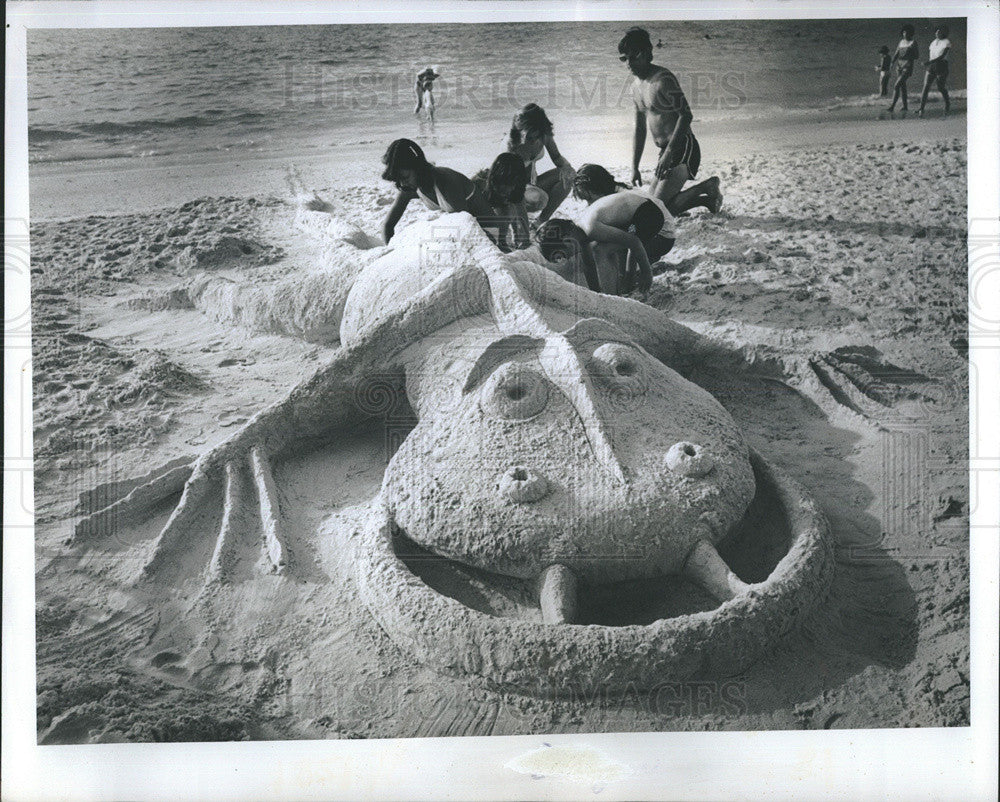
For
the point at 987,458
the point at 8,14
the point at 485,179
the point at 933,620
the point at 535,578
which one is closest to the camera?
the point at 535,578

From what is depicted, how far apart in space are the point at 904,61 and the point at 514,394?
3674 millimetres

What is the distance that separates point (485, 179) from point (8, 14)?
9.08ft

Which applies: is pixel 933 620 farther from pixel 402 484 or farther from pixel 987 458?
pixel 402 484

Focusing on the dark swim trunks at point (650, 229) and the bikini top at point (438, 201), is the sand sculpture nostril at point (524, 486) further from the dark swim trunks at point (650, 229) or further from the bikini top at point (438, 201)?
the dark swim trunks at point (650, 229)

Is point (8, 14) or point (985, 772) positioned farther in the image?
point (8, 14)

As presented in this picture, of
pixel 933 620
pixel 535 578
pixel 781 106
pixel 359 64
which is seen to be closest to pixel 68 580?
pixel 535 578

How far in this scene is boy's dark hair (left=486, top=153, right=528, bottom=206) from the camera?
278 inches

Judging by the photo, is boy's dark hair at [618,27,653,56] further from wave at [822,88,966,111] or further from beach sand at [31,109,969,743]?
wave at [822,88,966,111]

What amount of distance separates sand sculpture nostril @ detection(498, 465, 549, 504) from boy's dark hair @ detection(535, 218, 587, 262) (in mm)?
2200

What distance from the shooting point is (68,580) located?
5.82m

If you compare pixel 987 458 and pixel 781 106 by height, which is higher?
pixel 781 106

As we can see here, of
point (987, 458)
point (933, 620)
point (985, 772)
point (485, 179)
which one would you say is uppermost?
point (485, 179)

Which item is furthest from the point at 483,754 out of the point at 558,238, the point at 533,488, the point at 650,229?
the point at 650,229

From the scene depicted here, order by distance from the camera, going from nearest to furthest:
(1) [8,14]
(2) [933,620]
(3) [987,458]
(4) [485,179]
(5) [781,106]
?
1. (2) [933,620]
2. (3) [987,458]
3. (1) [8,14]
4. (4) [485,179]
5. (5) [781,106]
